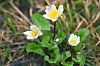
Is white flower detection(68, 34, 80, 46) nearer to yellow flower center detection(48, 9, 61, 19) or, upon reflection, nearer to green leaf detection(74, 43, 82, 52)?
green leaf detection(74, 43, 82, 52)

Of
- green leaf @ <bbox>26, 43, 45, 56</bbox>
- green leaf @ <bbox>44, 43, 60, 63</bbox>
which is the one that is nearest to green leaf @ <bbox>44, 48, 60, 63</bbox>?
green leaf @ <bbox>44, 43, 60, 63</bbox>

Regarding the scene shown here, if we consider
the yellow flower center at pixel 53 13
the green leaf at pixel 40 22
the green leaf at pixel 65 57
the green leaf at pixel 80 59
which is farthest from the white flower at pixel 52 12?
the green leaf at pixel 80 59

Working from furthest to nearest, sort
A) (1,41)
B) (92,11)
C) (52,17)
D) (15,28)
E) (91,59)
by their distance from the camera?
(92,11) → (15,28) → (1,41) → (91,59) → (52,17)

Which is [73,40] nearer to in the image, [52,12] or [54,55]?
[54,55]

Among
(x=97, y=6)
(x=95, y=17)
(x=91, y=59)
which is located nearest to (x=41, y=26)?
(x=91, y=59)

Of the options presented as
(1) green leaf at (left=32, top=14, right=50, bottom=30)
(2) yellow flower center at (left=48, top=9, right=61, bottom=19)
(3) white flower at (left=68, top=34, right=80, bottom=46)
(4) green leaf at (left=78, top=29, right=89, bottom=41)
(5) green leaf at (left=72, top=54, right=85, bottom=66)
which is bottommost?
(5) green leaf at (left=72, top=54, right=85, bottom=66)

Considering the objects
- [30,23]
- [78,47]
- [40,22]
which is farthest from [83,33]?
[30,23]

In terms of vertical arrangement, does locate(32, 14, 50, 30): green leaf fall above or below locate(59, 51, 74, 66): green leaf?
above

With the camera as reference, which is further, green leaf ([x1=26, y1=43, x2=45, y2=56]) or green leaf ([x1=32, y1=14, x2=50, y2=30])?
green leaf ([x1=32, y1=14, x2=50, y2=30])

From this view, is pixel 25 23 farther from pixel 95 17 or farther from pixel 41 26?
pixel 95 17
